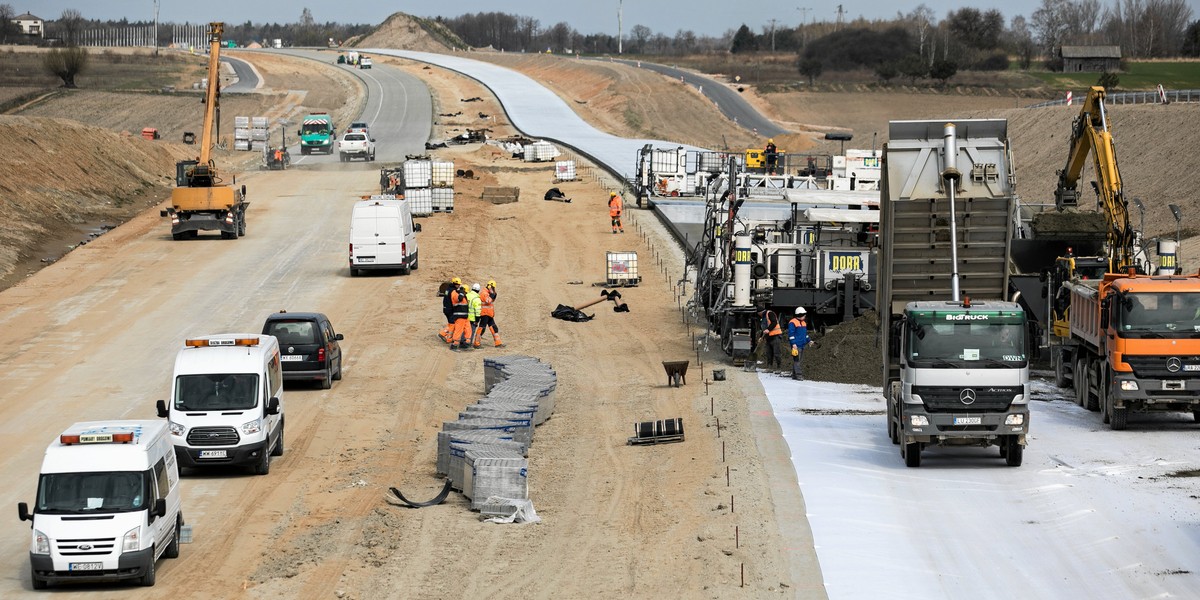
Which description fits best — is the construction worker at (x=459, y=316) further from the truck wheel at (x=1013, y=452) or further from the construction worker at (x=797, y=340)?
the truck wheel at (x=1013, y=452)

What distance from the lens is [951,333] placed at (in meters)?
23.7

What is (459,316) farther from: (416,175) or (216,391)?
(416,175)

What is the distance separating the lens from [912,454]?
2438 cm

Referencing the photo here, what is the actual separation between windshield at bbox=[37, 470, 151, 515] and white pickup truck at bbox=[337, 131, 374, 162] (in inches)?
2675

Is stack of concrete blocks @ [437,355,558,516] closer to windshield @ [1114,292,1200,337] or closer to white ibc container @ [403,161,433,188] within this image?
windshield @ [1114,292,1200,337]

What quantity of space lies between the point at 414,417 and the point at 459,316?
8.44m

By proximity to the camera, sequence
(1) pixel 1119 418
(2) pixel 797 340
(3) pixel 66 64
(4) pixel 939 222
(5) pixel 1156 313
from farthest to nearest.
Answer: (3) pixel 66 64
(2) pixel 797 340
(4) pixel 939 222
(1) pixel 1119 418
(5) pixel 1156 313

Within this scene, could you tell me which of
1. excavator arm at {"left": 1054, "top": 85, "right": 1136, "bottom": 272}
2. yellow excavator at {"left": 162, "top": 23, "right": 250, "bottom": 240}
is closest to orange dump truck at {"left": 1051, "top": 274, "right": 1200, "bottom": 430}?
excavator arm at {"left": 1054, "top": 85, "right": 1136, "bottom": 272}

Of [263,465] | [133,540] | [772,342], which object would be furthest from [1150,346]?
[133,540]

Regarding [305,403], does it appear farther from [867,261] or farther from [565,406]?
[867,261]

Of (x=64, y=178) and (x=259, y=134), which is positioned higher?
(x=259, y=134)

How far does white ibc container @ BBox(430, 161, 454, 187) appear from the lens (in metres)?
68.2

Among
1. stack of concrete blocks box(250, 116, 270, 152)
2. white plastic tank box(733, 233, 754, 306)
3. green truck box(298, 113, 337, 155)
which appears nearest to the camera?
white plastic tank box(733, 233, 754, 306)

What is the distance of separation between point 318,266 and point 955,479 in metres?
32.6
